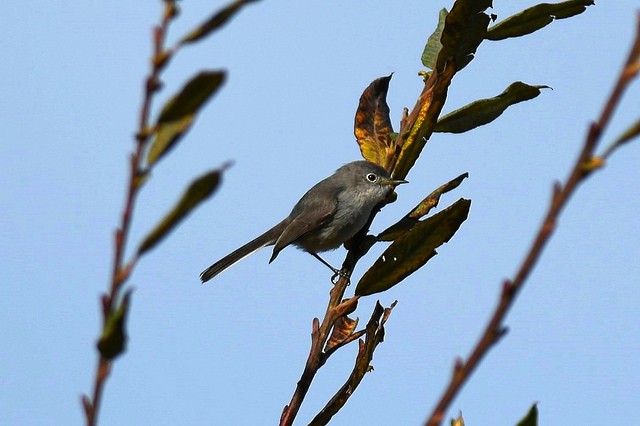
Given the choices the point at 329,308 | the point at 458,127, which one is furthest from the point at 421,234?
the point at 458,127

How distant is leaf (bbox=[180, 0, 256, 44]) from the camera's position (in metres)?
0.81

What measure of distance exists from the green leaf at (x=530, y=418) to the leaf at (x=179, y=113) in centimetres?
65

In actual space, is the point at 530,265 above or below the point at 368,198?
below

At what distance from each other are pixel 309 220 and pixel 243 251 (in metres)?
0.58

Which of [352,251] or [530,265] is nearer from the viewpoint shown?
[530,265]

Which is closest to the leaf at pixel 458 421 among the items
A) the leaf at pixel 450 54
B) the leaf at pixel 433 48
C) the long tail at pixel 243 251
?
the leaf at pixel 450 54

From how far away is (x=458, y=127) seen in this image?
253cm

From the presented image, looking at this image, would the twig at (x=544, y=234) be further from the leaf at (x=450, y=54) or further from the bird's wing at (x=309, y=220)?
the bird's wing at (x=309, y=220)

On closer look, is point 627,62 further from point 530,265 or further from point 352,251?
point 352,251

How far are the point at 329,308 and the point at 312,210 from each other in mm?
5359

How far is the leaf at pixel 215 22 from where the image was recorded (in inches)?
31.9

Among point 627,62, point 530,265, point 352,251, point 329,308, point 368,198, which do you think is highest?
point 368,198

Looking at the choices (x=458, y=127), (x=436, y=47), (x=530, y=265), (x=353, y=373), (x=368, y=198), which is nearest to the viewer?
(x=530, y=265)

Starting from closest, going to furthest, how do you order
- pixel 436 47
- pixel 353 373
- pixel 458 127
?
1. pixel 353 373
2. pixel 458 127
3. pixel 436 47
